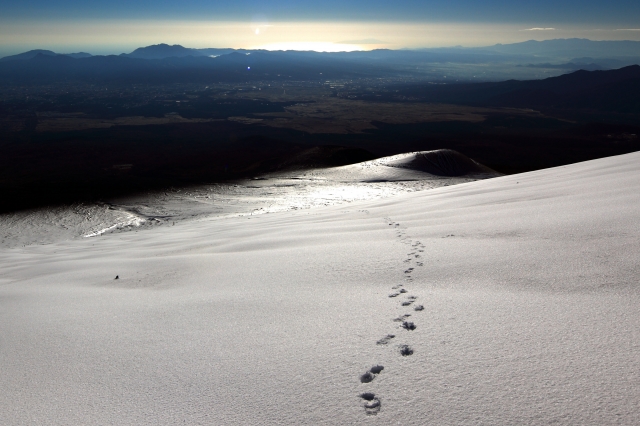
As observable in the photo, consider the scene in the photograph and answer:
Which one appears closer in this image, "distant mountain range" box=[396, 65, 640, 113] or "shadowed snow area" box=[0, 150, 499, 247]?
"shadowed snow area" box=[0, 150, 499, 247]

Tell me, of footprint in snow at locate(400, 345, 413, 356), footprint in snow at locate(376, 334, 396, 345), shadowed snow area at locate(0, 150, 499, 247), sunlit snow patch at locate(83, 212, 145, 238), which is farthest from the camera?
shadowed snow area at locate(0, 150, 499, 247)

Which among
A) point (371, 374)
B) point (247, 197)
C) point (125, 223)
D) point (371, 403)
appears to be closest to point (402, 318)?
point (371, 374)

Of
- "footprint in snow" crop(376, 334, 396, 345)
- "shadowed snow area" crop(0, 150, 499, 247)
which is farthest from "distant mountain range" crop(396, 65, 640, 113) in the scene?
"footprint in snow" crop(376, 334, 396, 345)

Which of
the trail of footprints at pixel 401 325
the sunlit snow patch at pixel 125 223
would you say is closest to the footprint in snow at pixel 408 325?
the trail of footprints at pixel 401 325

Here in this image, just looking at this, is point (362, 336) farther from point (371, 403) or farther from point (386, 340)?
point (371, 403)

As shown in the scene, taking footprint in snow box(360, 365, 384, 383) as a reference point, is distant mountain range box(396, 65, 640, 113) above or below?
above

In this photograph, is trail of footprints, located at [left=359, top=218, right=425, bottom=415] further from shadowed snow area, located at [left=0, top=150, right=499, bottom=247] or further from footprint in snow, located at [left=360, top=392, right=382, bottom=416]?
shadowed snow area, located at [left=0, top=150, right=499, bottom=247]

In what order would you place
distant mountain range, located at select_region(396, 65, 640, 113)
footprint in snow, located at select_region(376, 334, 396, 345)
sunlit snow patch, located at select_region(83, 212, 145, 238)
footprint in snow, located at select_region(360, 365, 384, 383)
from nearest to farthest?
footprint in snow, located at select_region(360, 365, 384, 383) → footprint in snow, located at select_region(376, 334, 396, 345) → sunlit snow patch, located at select_region(83, 212, 145, 238) → distant mountain range, located at select_region(396, 65, 640, 113)
